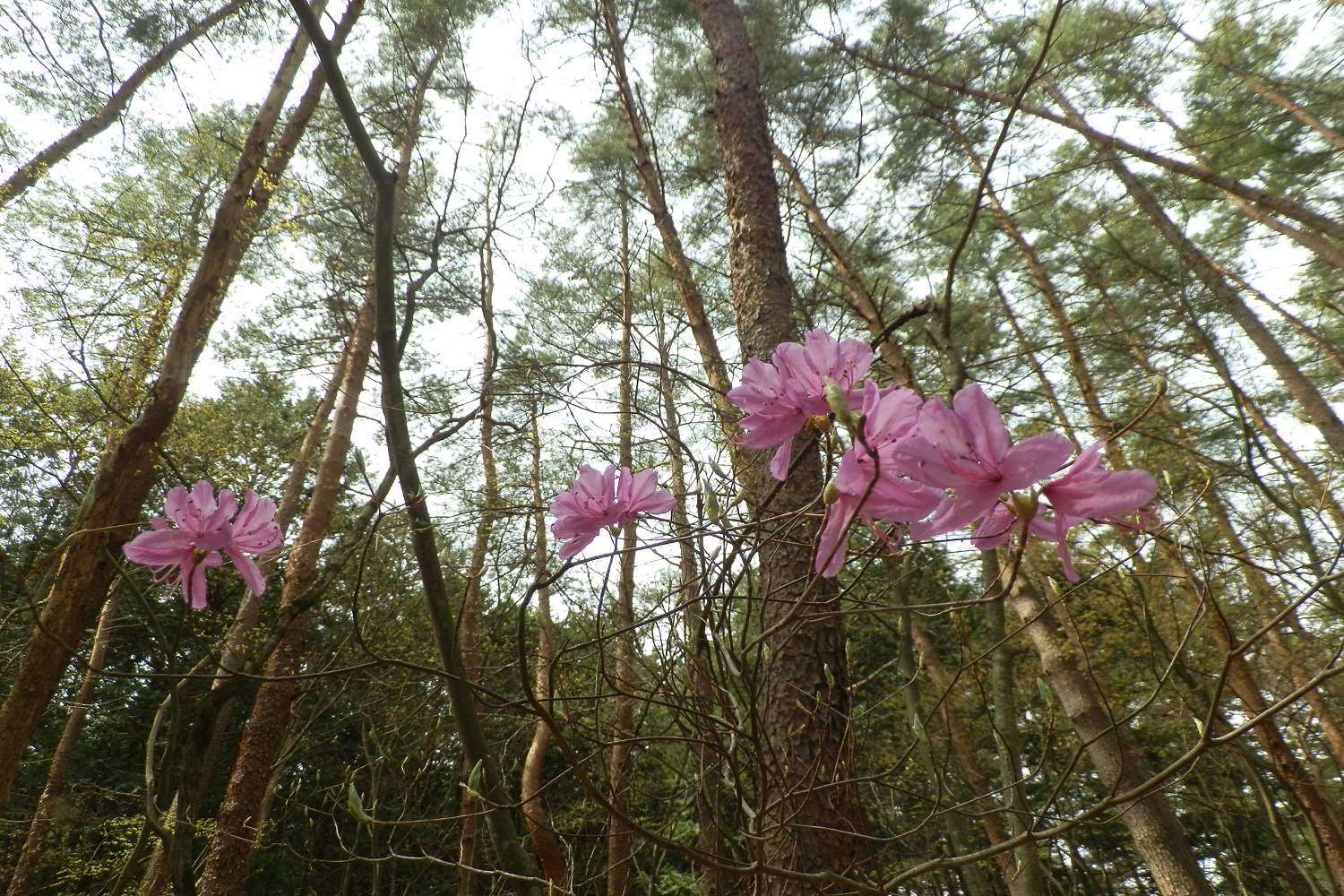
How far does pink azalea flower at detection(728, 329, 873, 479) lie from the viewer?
2.88ft

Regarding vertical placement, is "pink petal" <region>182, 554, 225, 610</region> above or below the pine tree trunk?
below

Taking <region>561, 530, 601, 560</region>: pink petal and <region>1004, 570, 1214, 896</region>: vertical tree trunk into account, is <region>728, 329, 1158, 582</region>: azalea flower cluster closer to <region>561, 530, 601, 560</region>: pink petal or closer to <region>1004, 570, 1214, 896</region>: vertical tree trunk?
<region>561, 530, 601, 560</region>: pink petal

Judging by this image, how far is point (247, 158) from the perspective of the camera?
16.9ft

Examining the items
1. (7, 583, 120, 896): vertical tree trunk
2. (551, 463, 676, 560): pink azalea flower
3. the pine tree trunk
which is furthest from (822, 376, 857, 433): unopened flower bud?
(7, 583, 120, 896): vertical tree trunk

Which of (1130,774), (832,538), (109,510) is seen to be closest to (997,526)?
(832,538)

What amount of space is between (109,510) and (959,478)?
173 inches

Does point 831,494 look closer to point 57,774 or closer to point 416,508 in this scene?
point 416,508

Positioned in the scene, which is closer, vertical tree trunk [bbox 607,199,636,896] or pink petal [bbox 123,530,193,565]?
pink petal [bbox 123,530,193,565]

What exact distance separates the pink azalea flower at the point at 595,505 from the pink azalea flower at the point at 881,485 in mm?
438

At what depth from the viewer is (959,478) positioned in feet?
2.17

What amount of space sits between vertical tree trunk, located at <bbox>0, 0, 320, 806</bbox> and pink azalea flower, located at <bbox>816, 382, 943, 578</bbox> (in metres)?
3.11

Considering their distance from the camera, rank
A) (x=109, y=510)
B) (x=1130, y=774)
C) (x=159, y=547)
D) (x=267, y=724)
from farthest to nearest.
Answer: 1. (x=267, y=724)
2. (x=1130, y=774)
3. (x=109, y=510)
4. (x=159, y=547)

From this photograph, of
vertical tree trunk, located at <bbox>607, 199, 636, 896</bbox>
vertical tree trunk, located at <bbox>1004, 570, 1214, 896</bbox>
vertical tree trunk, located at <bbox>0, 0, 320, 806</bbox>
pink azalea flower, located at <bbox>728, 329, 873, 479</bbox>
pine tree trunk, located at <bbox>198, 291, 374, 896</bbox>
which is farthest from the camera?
pine tree trunk, located at <bbox>198, 291, 374, 896</bbox>

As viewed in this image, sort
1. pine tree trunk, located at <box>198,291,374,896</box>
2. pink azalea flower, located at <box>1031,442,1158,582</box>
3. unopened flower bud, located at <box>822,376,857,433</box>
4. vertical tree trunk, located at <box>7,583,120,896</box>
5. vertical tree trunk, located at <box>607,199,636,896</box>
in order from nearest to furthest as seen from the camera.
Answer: unopened flower bud, located at <box>822,376,857,433</box>
pink azalea flower, located at <box>1031,442,1158,582</box>
vertical tree trunk, located at <box>607,199,636,896</box>
pine tree trunk, located at <box>198,291,374,896</box>
vertical tree trunk, located at <box>7,583,120,896</box>
